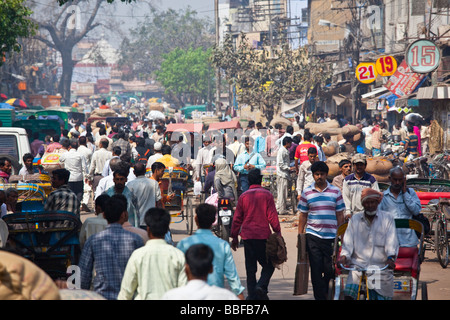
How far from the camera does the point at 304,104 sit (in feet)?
124

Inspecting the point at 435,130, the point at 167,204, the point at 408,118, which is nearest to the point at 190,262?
the point at 167,204

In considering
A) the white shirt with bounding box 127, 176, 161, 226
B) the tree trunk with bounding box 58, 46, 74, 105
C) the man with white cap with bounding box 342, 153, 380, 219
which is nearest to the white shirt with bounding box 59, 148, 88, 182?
the white shirt with bounding box 127, 176, 161, 226

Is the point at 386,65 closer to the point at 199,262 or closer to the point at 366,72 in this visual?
the point at 366,72

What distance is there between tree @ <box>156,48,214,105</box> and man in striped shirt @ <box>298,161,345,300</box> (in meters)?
70.8

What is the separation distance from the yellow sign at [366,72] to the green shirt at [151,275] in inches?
974

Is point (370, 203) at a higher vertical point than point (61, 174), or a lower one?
lower

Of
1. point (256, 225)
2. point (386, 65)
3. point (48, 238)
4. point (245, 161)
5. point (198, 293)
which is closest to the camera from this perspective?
point (198, 293)

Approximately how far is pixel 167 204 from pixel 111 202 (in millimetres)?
6701

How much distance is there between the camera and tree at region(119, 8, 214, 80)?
98.6 meters

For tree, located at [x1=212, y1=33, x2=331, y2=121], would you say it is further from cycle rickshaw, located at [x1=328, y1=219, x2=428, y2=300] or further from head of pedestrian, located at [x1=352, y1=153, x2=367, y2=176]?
cycle rickshaw, located at [x1=328, y1=219, x2=428, y2=300]

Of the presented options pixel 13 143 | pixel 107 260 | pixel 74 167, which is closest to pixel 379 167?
pixel 74 167

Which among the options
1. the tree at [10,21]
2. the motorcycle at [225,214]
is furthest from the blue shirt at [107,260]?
the tree at [10,21]

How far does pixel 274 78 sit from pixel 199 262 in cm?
3584

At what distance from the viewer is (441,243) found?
34.8 feet
